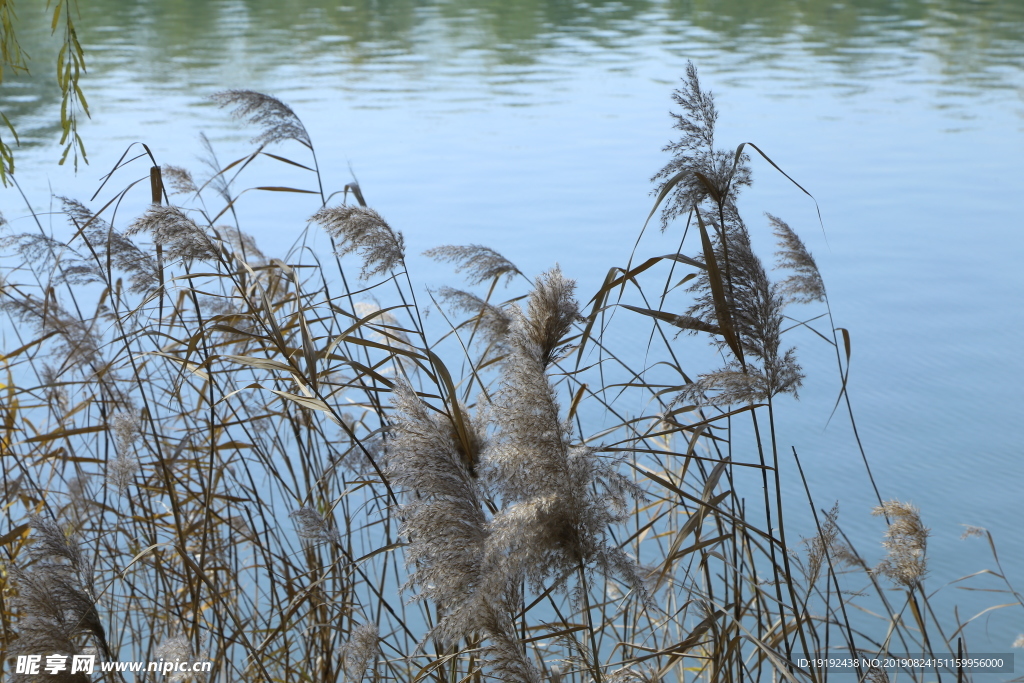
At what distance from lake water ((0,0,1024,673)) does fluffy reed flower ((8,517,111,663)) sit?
8.47 feet

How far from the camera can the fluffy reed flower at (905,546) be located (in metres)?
1.78

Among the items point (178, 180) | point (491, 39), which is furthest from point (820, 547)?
point (491, 39)

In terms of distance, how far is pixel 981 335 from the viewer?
16.3 ft

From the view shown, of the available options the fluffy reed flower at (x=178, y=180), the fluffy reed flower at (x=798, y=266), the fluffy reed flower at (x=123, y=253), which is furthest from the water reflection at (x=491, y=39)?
the fluffy reed flower at (x=798, y=266)

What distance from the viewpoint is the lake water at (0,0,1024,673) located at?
4109 millimetres

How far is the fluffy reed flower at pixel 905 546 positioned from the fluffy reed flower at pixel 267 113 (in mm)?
1557

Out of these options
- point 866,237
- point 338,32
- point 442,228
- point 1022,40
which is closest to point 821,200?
point 866,237

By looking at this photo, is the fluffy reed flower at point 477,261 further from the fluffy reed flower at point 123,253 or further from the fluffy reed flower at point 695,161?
the fluffy reed flower at point 123,253

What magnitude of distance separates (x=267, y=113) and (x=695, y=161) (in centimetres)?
121

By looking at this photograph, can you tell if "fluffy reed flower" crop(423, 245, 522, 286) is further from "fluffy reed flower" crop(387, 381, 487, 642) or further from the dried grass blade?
"fluffy reed flower" crop(387, 381, 487, 642)

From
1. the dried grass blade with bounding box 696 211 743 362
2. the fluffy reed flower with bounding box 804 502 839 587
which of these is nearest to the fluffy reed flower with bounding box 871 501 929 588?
the fluffy reed flower with bounding box 804 502 839 587

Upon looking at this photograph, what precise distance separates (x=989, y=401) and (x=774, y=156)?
3933mm

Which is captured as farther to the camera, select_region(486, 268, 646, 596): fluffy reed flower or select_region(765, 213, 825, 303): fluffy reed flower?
select_region(765, 213, 825, 303): fluffy reed flower

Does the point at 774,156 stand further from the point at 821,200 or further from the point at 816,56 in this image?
the point at 816,56
